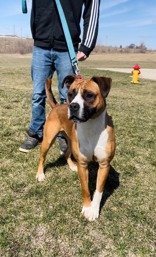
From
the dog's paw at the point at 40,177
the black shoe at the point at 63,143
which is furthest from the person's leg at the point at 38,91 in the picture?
A: the dog's paw at the point at 40,177

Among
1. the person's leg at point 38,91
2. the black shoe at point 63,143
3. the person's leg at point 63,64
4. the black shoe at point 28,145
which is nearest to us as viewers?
the person's leg at point 63,64

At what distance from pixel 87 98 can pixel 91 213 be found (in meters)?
1.27

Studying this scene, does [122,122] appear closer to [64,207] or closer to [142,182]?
[142,182]

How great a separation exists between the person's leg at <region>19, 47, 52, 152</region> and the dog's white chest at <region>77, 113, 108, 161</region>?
167cm

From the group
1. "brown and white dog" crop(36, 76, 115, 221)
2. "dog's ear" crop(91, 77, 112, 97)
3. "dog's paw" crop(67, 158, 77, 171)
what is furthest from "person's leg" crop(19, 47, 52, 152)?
"dog's ear" crop(91, 77, 112, 97)

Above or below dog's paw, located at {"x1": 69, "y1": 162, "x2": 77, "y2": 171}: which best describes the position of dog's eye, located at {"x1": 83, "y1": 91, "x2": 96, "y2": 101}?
above

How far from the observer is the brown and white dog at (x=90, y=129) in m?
3.85

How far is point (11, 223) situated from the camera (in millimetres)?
4141

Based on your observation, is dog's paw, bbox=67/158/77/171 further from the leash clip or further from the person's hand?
the person's hand

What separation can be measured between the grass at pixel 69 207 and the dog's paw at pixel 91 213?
2.4 inches

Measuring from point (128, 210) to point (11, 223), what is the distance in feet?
4.32

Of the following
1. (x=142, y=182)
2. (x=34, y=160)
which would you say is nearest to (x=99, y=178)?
(x=142, y=182)

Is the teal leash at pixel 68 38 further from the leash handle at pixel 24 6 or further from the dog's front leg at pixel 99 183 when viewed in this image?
the dog's front leg at pixel 99 183

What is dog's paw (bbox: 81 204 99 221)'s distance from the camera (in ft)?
14.1
